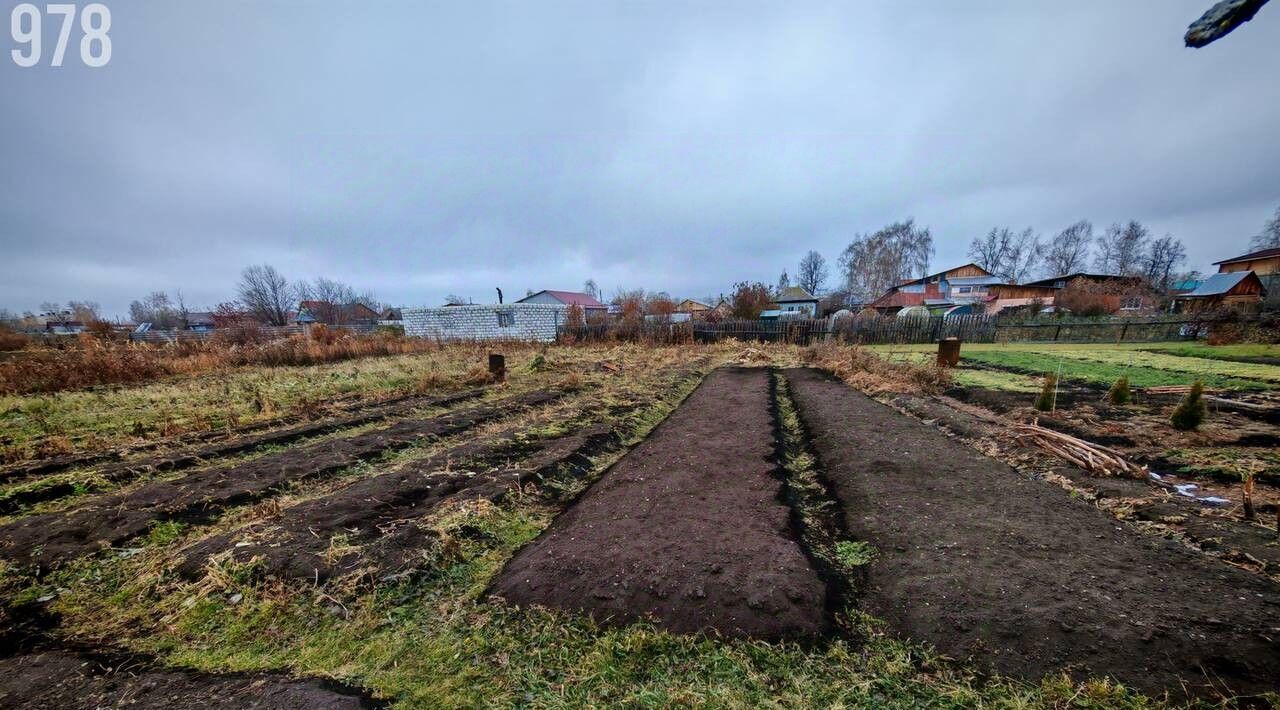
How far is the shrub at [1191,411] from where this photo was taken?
5.27m

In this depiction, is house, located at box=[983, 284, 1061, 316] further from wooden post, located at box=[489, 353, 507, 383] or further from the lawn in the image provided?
wooden post, located at box=[489, 353, 507, 383]

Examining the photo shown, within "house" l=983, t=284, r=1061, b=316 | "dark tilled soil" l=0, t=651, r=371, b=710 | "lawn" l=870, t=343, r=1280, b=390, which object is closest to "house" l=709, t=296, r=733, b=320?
"lawn" l=870, t=343, r=1280, b=390

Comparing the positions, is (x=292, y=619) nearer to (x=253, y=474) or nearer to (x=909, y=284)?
(x=253, y=474)

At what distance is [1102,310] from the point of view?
3073cm

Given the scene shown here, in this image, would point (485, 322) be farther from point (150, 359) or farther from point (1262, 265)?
point (1262, 265)

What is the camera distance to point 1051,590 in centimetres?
245

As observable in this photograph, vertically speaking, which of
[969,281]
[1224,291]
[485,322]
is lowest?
[485,322]

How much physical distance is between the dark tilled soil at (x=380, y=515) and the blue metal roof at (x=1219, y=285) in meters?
51.6

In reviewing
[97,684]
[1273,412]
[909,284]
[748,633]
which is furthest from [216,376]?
[909,284]

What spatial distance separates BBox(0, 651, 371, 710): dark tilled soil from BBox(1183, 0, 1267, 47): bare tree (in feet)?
19.4

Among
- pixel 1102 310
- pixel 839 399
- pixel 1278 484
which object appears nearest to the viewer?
pixel 1278 484

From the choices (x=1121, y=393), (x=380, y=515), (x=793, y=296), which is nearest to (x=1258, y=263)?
(x=793, y=296)

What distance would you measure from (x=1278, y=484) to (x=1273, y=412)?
405cm

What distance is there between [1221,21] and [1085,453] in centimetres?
396
